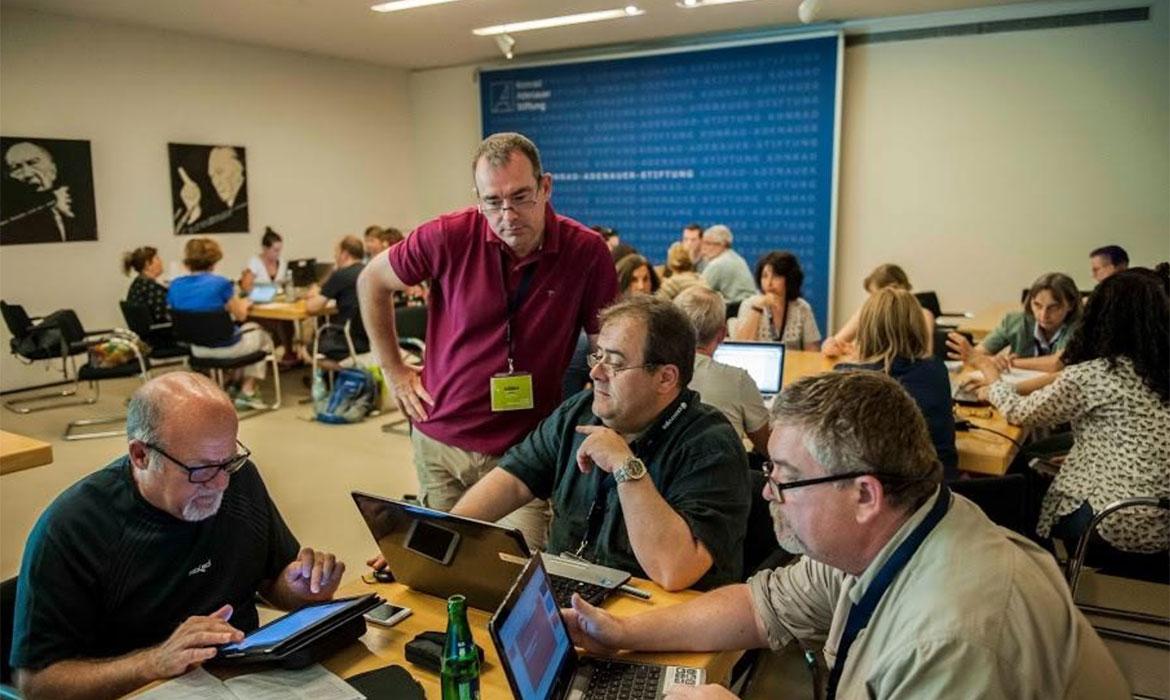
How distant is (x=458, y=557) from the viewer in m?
1.53

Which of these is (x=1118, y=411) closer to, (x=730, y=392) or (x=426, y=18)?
(x=730, y=392)

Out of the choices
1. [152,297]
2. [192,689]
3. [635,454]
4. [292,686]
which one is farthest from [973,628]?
[152,297]

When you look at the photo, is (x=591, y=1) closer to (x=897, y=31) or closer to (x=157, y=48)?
(x=897, y=31)

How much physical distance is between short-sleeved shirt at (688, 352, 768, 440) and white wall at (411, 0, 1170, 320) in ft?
17.2

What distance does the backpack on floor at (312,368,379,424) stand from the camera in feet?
20.0

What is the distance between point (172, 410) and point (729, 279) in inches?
202

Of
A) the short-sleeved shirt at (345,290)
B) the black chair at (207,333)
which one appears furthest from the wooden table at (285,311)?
the black chair at (207,333)

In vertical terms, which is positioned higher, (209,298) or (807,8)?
(807,8)

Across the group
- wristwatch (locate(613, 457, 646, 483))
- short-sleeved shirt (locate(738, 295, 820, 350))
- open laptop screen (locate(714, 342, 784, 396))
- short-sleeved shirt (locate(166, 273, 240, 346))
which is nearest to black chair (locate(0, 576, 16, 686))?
wristwatch (locate(613, 457, 646, 483))

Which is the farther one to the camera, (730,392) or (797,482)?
(730,392)

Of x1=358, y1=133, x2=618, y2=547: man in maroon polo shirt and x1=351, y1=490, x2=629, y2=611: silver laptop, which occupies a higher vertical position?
x1=358, y1=133, x2=618, y2=547: man in maroon polo shirt

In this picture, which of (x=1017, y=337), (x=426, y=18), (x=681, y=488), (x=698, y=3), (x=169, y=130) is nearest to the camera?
(x=681, y=488)

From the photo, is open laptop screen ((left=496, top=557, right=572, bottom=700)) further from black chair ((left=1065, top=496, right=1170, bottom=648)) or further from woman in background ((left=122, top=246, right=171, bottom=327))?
woman in background ((left=122, top=246, right=171, bottom=327))

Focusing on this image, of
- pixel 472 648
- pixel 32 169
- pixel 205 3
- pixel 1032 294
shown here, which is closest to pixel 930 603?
pixel 472 648
